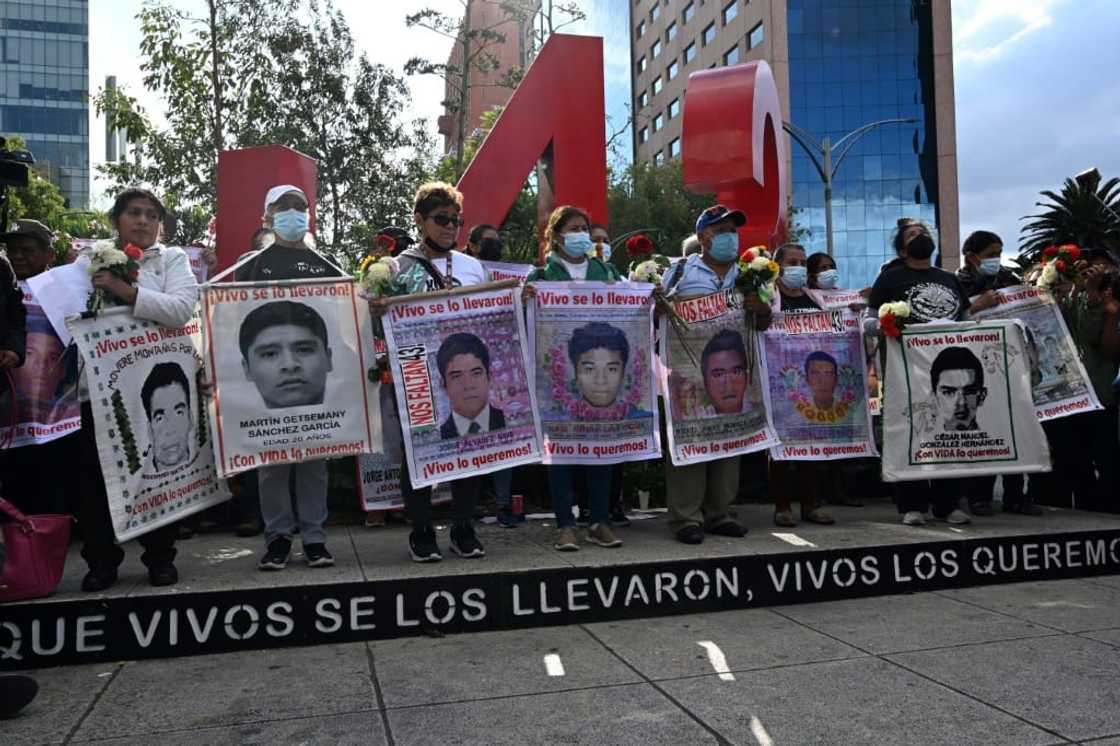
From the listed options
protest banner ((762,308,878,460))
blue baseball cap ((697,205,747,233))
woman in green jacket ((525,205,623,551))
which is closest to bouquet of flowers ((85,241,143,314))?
woman in green jacket ((525,205,623,551))

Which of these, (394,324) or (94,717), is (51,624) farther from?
(394,324)

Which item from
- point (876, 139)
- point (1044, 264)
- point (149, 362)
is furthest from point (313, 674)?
point (876, 139)

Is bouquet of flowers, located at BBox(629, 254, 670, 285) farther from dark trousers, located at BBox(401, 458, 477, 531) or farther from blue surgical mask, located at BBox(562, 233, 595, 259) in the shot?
dark trousers, located at BBox(401, 458, 477, 531)

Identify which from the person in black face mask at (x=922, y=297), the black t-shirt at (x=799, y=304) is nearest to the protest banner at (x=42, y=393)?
the black t-shirt at (x=799, y=304)

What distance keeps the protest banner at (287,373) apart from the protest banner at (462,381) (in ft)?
0.75

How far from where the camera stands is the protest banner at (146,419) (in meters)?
4.30

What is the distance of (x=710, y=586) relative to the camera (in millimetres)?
4500

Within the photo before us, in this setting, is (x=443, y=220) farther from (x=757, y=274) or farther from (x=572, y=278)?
(x=757, y=274)

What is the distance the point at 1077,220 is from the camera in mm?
43375

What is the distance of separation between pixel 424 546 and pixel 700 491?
5.88 feet

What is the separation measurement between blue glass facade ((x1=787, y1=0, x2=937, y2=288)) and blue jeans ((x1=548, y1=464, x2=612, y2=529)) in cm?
5205

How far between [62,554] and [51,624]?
0.40 metres

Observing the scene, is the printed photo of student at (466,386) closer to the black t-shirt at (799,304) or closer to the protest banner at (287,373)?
the protest banner at (287,373)

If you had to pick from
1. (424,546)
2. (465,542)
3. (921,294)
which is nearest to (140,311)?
(424,546)
